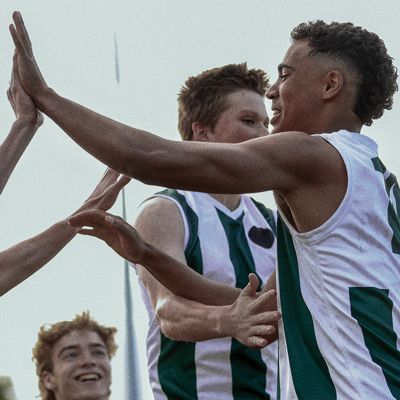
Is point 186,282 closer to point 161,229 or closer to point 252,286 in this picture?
point 161,229

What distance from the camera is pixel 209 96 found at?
661 centimetres

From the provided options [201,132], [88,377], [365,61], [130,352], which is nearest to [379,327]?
[365,61]

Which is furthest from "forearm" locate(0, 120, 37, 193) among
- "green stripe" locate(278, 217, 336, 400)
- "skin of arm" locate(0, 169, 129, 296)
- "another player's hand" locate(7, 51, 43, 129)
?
"green stripe" locate(278, 217, 336, 400)

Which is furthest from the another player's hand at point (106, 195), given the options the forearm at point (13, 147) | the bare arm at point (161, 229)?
the forearm at point (13, 147)

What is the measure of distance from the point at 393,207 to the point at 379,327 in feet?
1.67

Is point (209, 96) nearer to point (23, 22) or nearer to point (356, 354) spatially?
point (23, 22)

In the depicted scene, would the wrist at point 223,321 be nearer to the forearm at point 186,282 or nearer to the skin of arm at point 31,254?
the forearm at point 186,282

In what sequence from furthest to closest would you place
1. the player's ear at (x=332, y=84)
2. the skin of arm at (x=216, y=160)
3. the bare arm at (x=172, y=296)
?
the bare arm at (x=172, y=296) < the player's ear at (x=332, y=84) < the skin of arm at (x=216, y=160)

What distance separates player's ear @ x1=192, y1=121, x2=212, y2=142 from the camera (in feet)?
21.4

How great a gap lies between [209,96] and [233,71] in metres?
0.22

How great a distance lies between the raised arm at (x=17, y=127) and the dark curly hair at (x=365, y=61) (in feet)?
3.79

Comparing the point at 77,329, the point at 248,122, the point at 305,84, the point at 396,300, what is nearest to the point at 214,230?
the point at 248,122

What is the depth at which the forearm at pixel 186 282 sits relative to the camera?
5320 mm

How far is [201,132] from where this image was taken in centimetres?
659
